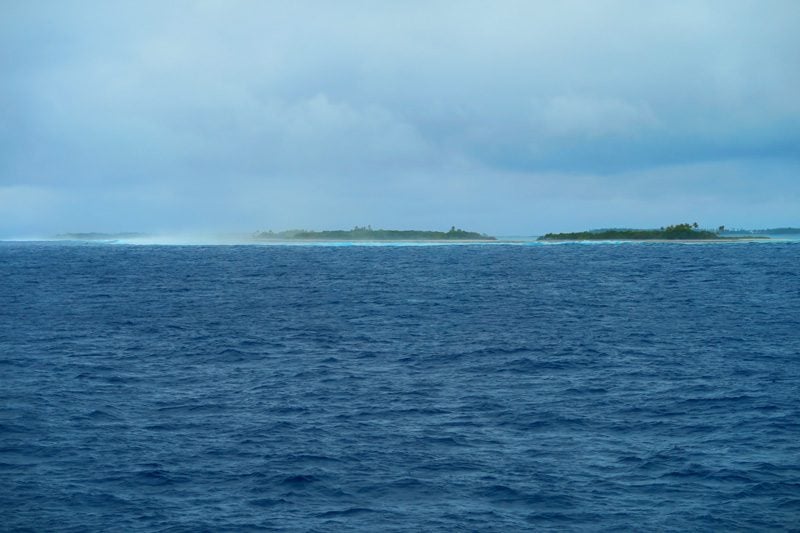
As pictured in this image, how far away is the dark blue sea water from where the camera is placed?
2170 centimetres

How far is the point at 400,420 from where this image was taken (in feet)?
99.7

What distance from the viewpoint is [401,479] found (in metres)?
23.8

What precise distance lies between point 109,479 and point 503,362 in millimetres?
24311

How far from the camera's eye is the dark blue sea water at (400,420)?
21.7 metres

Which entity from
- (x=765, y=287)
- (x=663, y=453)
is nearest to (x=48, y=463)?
(x=663, y=453)

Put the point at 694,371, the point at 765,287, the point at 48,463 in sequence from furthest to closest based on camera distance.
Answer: the point at 765,287
the point at 694,371
the point at 48,463

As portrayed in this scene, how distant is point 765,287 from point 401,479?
252 ft

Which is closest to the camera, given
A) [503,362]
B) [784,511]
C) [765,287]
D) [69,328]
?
[784,511]

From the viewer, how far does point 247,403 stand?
33.2 m

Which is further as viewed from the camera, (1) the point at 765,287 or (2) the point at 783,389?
(1) the point at 765,287

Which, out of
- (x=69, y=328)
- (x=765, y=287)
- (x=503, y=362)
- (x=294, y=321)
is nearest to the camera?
(x=503, y=362)

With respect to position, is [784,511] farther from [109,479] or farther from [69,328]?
[69,328]

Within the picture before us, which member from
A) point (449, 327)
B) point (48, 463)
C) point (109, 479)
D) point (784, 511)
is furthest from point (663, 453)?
point (449, 327)

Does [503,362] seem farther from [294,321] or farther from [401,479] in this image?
[294,321]
